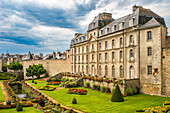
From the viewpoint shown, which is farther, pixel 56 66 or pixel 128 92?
pixel 56 66

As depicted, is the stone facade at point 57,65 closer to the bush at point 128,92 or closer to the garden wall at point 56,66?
the garden wall at point 56,66

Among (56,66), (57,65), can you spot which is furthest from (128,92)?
(56,66)

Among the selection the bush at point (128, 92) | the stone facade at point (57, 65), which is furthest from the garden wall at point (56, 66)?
the bush at point (128, 92)

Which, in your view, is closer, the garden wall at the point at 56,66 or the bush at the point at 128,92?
the bush at the point at 128,92

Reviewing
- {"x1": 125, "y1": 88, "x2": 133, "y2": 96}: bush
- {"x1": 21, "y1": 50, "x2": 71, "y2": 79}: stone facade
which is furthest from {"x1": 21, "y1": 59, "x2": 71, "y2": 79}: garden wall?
{"x1": 125, "y1": 88, "x2": 133, "y2": 96}: bush

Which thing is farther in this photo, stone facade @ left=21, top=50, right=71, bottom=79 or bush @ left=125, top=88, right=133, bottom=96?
stone facade @ left=21, top=50, right=71, bottom=79

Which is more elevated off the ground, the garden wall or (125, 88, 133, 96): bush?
the garden wall

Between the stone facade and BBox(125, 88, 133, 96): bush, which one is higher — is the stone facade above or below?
above

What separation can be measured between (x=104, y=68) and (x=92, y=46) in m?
7.57

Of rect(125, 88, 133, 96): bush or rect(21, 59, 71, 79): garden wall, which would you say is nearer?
rect(125, 88, 133, 96): bush

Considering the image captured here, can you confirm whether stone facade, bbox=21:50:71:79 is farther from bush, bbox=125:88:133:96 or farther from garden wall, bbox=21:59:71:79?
bush, bbox=125:88:133:96

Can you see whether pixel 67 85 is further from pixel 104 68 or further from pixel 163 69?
pixel 163 69

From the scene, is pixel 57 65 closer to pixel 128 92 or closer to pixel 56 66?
pixel 56 66

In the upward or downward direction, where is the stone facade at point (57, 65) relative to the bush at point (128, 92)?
upward
